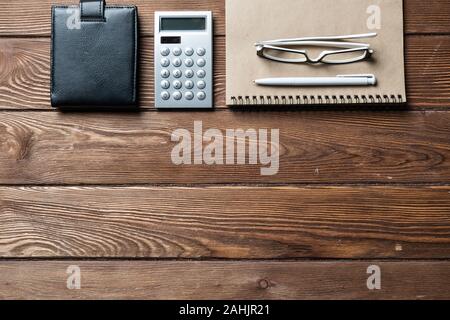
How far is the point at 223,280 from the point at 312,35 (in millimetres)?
439

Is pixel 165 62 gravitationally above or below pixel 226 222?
above

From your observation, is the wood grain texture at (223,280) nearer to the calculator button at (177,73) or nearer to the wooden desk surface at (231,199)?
the wooden desk surface at (231,199)

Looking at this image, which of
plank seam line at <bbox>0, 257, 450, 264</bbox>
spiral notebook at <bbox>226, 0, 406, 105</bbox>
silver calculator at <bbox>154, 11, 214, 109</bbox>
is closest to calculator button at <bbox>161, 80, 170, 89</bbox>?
silver calculator at <bbox>154, 11, 214, 109</bbox>

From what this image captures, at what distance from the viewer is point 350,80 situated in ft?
2.68

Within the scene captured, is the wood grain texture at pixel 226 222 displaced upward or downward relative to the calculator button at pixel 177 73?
downward

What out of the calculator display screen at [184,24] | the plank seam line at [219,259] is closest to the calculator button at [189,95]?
the calculator display screen at [184,24]

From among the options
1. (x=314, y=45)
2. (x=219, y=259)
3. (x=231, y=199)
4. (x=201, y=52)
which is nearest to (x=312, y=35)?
(x=314, y=45)

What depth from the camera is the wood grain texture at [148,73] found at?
0.84 metres

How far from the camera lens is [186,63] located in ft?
2.73

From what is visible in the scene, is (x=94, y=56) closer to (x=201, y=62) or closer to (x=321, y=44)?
(x=201, y=62)

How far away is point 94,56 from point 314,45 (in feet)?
1.21

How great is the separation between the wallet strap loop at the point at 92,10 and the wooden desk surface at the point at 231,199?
0.07 m

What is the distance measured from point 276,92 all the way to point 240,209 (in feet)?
0.68

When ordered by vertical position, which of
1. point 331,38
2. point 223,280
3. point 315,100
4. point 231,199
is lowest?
point 223,280
